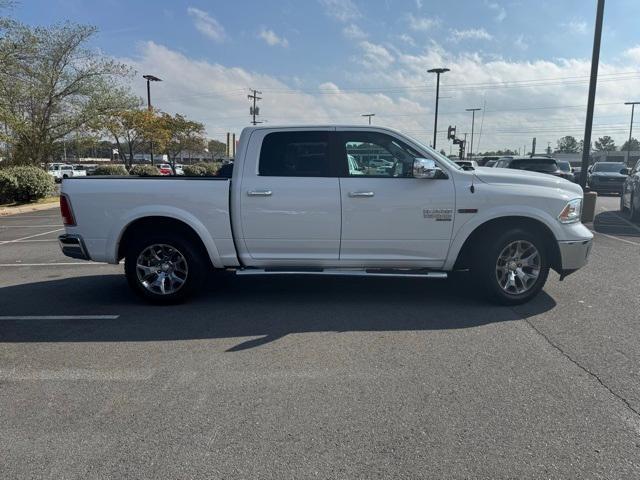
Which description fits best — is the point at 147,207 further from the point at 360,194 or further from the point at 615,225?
the point at 615,225

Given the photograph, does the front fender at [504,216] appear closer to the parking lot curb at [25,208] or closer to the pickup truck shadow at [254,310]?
the pickup truck shadow at [254,310]

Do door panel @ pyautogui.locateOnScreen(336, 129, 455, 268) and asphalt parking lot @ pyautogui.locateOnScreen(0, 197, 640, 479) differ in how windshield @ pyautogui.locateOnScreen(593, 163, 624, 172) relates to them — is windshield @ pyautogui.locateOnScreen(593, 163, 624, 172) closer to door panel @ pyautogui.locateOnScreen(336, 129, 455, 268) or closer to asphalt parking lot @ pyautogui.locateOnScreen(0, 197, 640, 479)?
asphalt parking lot @ pyautogui.locateOnScreen(0, 197, 640, 479)

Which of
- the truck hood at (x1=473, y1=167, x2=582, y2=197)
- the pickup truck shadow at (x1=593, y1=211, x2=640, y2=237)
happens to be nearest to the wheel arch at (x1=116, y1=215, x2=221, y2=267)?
the truck hood at (x1=473, y1=167, x2=582, y2=197)

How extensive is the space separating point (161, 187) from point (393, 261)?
2.75 meters

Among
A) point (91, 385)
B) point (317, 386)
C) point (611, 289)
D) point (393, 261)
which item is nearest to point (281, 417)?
point (317, 386)

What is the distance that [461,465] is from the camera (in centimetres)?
274

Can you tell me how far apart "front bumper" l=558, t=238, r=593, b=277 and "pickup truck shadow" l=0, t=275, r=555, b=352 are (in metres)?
0.55

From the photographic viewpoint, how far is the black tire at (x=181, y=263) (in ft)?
18.3

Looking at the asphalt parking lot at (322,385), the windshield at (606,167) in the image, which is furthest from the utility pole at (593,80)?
the windshield at (606,167)

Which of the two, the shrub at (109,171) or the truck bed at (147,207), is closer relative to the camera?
the truck bed at (147,207)

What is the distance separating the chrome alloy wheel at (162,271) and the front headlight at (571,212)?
4.29 metres

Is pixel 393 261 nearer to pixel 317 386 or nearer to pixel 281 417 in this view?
pixel 317 386

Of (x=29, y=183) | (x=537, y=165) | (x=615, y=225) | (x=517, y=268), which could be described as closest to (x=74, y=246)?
(x=517, y=268)

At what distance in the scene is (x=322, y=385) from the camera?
372 cm
